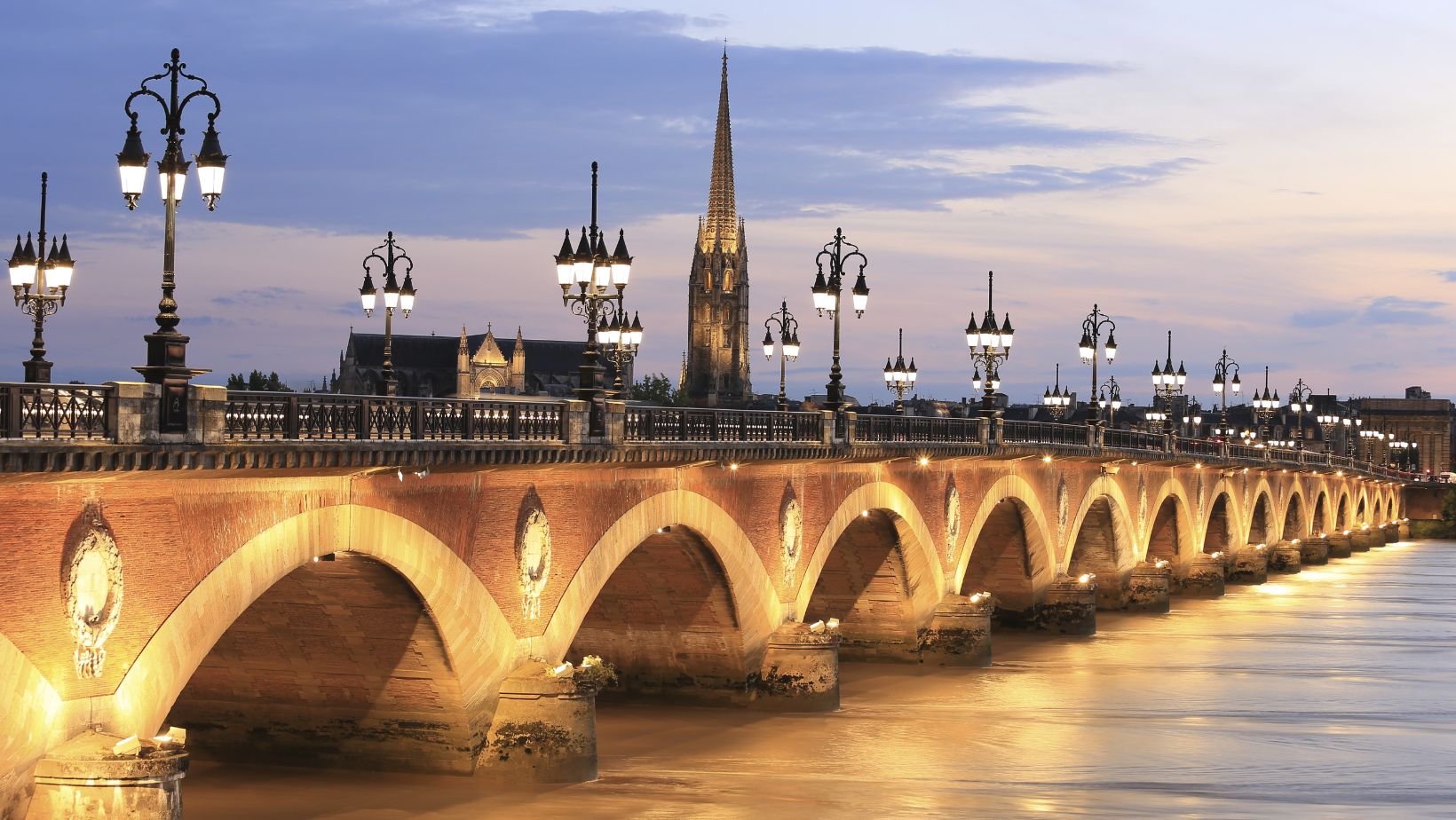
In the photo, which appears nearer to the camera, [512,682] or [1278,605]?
[512,682]

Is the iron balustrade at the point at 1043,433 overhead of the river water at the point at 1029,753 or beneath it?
overhead

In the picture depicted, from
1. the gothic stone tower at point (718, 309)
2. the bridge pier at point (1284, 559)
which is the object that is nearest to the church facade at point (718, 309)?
the gothic stone tower at point (718, 309)

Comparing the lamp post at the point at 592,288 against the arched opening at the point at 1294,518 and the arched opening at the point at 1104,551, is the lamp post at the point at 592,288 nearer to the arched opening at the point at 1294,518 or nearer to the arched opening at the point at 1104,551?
the arched opening at the point at 1104,551

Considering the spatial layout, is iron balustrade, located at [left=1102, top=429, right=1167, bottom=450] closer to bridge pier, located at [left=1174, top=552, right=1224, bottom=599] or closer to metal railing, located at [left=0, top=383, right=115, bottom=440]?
bridge pier, located at [left=1174, top=552, right=1224, bottom=599]

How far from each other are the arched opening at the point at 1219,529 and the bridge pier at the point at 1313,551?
1174 centimetres

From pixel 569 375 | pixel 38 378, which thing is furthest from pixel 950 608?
pixel 569 375

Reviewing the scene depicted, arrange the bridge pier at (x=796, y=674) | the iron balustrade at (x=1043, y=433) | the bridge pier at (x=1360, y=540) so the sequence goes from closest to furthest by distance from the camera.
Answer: the bridge pier at (x=796, y=674)
the iron balustrade at (x=1043, y=433)
the bridge pier at (x=1360, y=540)

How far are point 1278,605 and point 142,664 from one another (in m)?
53.9

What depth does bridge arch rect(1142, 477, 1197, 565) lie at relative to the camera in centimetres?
6906

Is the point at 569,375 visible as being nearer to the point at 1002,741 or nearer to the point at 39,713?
the point at 1002,741

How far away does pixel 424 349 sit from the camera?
124938 mm

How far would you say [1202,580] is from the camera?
68.5 m

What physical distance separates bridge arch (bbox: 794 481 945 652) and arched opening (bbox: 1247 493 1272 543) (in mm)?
49939

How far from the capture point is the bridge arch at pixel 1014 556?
50031mm
